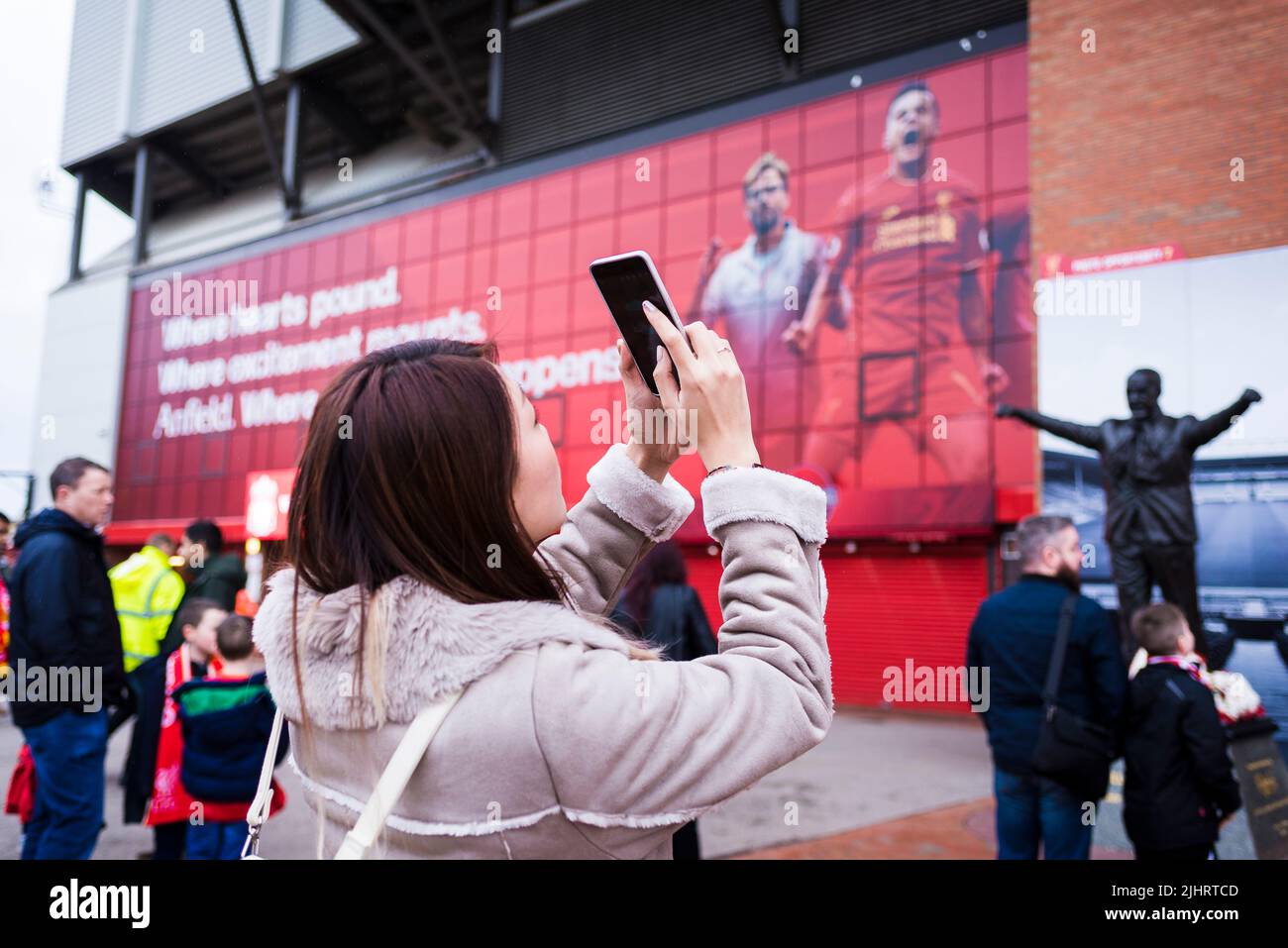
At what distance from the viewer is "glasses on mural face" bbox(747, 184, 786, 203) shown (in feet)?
45.9

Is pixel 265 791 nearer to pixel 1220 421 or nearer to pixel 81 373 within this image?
pixel 1220 421

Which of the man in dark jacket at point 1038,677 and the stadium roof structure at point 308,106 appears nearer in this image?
the man in dark jacket at point 1038,677

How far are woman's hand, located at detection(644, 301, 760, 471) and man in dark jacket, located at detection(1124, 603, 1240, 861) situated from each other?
3189mm

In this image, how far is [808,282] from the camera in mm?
13609

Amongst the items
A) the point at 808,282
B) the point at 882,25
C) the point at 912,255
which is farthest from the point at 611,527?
the point at 882,25

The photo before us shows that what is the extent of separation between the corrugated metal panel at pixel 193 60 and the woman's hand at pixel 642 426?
10935 millimetres

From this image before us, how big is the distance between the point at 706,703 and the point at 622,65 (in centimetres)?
1655

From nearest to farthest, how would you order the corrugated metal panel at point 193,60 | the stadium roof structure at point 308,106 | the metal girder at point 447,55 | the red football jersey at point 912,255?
the corrugated metal panel at point 193,60 < the red football jersey at point 912,255 < the metal girder at point 447,55 < the stadium roof structure at point 308,106

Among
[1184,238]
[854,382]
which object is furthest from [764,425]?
[1184,238]

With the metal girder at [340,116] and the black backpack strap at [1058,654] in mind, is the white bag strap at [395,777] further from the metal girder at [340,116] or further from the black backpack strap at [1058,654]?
the metal girder at [340,116]

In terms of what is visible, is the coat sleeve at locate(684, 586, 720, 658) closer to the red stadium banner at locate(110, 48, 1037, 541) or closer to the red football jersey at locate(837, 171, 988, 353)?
the red stadium banner at locate(110, 48, 1037, 541)

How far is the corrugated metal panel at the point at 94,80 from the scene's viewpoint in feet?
15.6

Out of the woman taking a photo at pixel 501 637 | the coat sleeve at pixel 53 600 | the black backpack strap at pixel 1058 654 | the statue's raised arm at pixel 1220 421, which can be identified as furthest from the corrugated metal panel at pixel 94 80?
the statue's raised arm at pixel 1220 421

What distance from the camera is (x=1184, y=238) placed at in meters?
10.4
